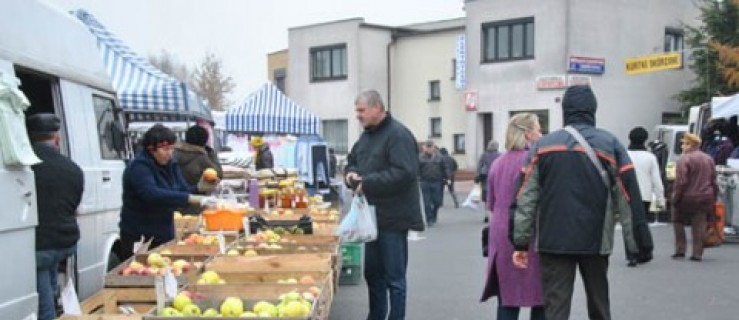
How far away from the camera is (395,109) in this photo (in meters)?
40.0

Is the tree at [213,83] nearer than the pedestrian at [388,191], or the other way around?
the pedestrian at [388,191]

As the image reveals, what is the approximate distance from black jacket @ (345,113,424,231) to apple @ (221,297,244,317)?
6.73 ft

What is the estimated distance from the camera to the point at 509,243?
5.82m

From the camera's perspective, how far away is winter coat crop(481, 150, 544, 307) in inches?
226

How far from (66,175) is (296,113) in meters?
16.8

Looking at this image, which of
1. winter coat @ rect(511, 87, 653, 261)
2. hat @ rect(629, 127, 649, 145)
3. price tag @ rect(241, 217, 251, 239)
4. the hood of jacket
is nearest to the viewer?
winter coat @ rect(511, 87, 653, 261)

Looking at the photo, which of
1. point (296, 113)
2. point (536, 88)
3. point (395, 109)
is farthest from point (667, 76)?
point (296, 113)

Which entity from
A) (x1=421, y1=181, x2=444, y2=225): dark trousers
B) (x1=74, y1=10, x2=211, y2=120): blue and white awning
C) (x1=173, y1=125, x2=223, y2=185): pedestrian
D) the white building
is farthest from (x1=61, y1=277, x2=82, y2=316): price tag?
the white building

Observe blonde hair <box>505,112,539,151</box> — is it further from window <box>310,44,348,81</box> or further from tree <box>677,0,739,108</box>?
window <box>310,44,348,81</box>

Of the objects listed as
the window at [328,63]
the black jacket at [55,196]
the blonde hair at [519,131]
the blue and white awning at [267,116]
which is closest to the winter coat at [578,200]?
the blonde hair at [519,131]

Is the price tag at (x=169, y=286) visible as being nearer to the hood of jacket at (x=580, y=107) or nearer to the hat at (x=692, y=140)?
the hood of jacket at (x=580, y=107)

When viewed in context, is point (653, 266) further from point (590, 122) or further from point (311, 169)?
point (311, 169)

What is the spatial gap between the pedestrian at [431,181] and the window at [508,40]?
1584 cm

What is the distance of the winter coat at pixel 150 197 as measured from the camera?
21.9ft
